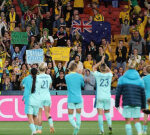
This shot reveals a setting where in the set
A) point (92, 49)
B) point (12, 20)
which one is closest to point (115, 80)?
point (92, 49)

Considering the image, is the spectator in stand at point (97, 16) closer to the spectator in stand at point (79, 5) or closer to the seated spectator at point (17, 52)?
the spectator in stand at point (79, 5)

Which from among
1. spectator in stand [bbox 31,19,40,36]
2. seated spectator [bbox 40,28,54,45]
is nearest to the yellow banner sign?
seated spectator [bbox 40,28,54,45]

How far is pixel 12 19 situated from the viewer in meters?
26.7

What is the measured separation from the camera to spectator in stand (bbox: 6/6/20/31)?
86.9ft

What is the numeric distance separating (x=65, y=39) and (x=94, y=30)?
1.77m

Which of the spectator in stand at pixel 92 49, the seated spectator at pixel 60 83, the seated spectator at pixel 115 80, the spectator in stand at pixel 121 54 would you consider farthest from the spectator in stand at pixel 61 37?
the seated spectator at pixel 115 80

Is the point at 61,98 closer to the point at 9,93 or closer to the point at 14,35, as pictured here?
the point at 9,93

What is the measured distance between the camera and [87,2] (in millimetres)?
30234

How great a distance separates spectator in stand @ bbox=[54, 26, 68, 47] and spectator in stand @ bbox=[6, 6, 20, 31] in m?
2.07

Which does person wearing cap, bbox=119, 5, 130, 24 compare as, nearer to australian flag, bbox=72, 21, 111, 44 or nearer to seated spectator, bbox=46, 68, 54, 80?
australian flag, bbox=72, 21, 111, 44

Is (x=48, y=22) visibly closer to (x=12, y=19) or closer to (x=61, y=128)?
(x=12, y=19)

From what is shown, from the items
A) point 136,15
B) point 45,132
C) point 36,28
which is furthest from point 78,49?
point 45,132

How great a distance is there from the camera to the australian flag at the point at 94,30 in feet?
87.9

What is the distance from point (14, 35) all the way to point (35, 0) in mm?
4757
